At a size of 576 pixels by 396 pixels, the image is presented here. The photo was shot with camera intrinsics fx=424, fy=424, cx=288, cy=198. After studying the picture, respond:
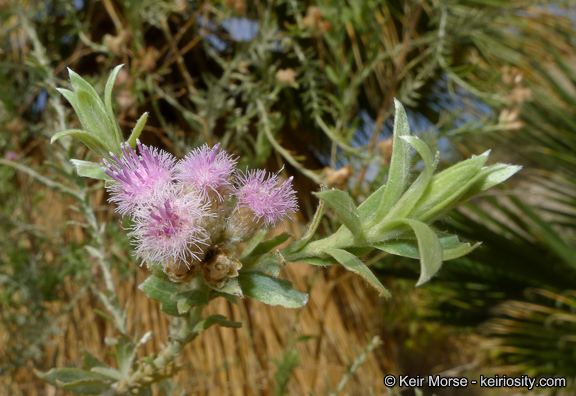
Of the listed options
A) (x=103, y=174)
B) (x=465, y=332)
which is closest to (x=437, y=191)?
(x=103, y=174)

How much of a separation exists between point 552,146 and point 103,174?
1650 millimetres

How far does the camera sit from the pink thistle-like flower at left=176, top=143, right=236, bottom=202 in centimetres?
22

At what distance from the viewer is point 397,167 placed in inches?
8.7

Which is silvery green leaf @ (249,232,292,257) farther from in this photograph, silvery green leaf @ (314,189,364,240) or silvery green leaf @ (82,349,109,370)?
silvery green leaf @ (82,349,109,370)

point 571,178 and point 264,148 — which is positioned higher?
point 571,178

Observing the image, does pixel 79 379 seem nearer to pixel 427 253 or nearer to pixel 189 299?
pixel 189 299

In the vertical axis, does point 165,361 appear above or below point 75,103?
below

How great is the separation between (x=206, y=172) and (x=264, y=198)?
0.03m

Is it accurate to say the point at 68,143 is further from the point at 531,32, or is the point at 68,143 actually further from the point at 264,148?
the point at 531,32

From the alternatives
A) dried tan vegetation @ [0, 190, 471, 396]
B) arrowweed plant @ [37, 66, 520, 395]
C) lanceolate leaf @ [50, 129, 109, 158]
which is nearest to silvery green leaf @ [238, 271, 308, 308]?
arrowweed plant @ [37, 66, 520, 395]

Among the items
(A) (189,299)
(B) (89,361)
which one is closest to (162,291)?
(A) (189,299)

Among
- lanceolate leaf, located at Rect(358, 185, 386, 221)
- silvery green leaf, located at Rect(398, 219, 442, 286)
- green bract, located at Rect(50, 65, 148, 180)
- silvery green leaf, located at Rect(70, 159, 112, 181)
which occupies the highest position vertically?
green bract, located at Rect(50, 65, 148, 180)

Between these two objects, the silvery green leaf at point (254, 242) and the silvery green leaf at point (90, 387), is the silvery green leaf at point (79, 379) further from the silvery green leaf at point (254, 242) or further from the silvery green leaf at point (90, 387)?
the silvery green leaf at point (254, 242)

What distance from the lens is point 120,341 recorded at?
0.30 m
